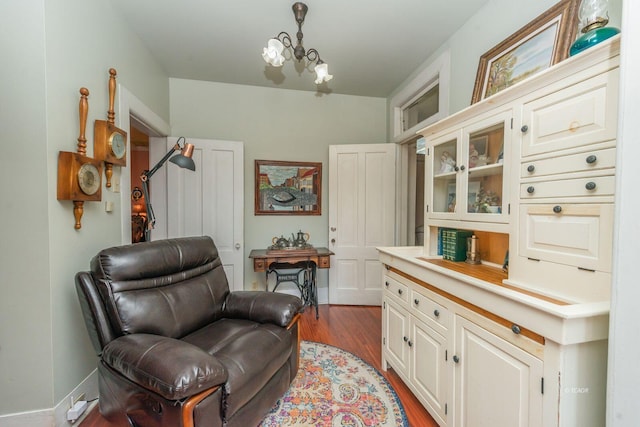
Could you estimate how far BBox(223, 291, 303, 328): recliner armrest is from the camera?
1730mm

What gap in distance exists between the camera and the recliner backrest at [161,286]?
1.41m

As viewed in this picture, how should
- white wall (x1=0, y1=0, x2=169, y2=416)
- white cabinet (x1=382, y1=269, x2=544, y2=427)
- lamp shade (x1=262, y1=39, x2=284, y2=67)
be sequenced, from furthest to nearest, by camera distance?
lamp shade (x1=262, y1=39, x2=284, y2=67) → white wall (x1=0, y1=0, x2=169, y2=416) → white cabinet (x1=382, y1=269, x2=544, y2=427)

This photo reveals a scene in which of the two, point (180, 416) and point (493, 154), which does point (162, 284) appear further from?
point (493, 154)

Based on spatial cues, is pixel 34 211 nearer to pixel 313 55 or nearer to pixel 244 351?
pixel 244 351

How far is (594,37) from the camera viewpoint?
3.33ft

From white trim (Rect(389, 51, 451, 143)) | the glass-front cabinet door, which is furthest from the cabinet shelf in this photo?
white trim (Rect(389, 51, 451, 143))

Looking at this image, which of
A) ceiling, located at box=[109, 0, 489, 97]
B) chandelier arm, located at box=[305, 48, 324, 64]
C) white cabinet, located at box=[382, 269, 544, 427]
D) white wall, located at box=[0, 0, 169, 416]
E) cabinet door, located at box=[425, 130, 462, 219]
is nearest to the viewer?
white cabinet, located at box=[382, 269, 544, 427]

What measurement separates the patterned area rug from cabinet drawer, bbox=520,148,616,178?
1506 mm

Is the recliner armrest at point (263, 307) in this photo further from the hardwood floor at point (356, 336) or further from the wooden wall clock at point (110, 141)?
the wooden wall clock at point (110, 141)

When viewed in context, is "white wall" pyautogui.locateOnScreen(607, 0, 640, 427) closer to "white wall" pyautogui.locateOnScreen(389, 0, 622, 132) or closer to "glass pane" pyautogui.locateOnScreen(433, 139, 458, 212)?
"glass pane" pyautogui.locateOnScreen(433, 139, 458, 212)

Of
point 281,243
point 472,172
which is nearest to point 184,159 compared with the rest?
point 281,243

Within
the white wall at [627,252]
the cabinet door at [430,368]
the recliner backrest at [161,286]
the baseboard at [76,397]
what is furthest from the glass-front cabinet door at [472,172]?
the baseboard at [76,397]

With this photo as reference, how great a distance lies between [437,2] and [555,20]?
0.80m

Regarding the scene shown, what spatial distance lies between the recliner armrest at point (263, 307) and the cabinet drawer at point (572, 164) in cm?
150
